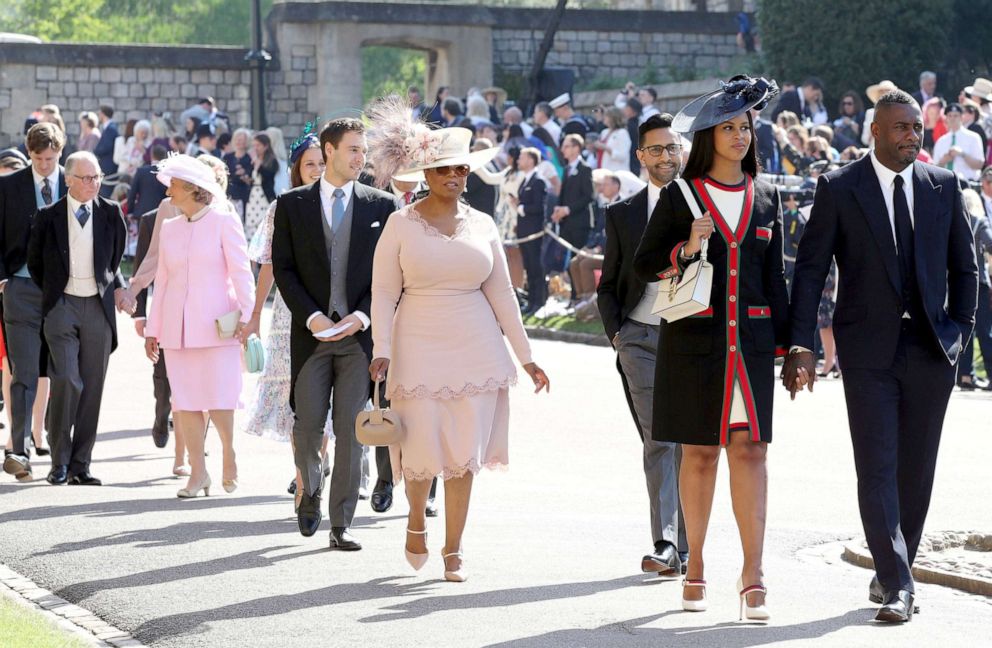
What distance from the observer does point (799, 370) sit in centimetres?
712

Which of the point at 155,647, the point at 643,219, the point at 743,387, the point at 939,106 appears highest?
the point at 939,106

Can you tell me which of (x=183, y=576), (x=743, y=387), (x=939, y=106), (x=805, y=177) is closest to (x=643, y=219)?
(x=743, y=387)

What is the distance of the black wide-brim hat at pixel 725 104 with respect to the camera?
7230 millimetres

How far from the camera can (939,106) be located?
2150 cm

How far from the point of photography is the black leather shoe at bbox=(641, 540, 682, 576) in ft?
26.7

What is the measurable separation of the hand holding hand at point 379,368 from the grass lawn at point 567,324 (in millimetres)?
12948

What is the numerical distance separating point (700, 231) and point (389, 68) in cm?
7061

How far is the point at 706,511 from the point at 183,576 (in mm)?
2207

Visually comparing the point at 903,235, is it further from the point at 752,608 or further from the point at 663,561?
the point at 663,561

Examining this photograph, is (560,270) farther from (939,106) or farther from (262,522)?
(262,522)

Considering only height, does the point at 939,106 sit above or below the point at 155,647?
above

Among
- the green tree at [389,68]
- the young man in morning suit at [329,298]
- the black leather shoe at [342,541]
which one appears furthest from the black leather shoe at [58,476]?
the green tree at [389,68]

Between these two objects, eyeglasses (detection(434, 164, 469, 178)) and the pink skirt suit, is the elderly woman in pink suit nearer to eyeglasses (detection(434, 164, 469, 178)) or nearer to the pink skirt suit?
the pink skirt suit

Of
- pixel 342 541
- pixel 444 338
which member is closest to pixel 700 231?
pixel 444 338
